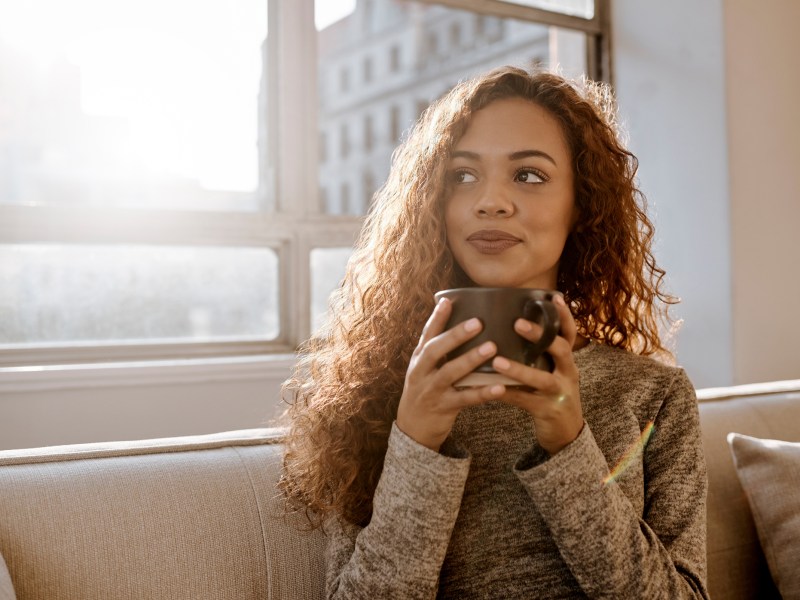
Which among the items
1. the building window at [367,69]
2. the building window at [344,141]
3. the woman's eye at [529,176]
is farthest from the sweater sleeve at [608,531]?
the building window at [367,69]

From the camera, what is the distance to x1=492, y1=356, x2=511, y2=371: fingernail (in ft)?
2.41

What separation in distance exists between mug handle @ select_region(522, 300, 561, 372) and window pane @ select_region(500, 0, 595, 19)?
2151 mm

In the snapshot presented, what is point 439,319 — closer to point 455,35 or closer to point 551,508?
point 551,508

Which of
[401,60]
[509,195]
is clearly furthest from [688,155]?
[509,195]

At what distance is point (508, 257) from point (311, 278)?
134 cm

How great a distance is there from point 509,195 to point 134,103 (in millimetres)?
1368

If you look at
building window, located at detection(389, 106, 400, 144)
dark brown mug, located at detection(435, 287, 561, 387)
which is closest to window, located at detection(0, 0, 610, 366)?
building window, located at detection(389, 106, 400, 144)

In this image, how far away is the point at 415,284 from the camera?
1.12m

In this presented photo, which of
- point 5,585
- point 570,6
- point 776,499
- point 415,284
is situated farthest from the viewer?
point 570,6

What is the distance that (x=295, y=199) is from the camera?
225 centimetres

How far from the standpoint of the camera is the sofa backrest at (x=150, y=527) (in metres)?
0.97

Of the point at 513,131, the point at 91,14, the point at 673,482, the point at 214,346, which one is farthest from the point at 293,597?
the point at 91,14

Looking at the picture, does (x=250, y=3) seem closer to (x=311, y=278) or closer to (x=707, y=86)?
(x=311, y=278)

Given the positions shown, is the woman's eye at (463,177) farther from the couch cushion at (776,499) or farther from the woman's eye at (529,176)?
the couch cushion at (776,499)
